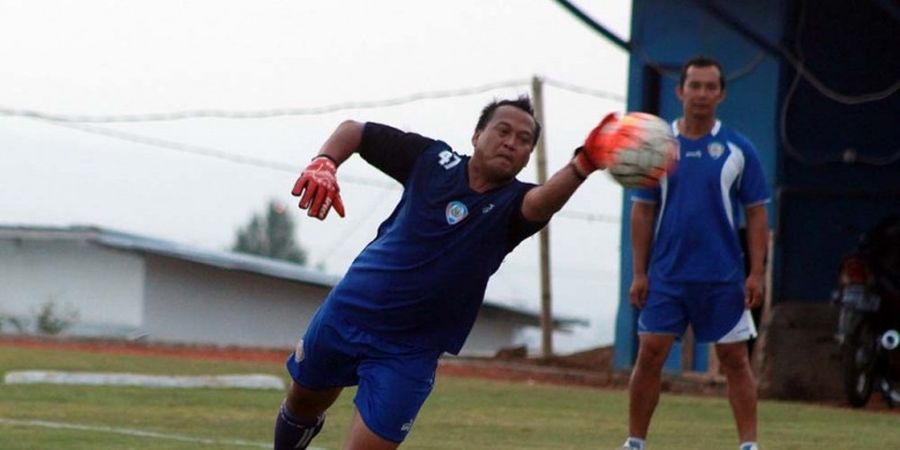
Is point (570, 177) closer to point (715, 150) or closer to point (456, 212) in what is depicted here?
point (456, 212)

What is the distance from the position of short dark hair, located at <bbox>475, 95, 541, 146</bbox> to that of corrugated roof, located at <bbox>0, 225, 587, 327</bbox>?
83.9 ft

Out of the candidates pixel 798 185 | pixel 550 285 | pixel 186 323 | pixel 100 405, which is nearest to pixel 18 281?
pixel 186 323

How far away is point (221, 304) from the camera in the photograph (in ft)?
121

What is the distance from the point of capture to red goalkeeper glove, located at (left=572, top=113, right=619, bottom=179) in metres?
8.20

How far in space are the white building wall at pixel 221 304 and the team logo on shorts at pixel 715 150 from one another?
24226 mm

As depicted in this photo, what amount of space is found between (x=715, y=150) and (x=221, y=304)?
25.8 meters

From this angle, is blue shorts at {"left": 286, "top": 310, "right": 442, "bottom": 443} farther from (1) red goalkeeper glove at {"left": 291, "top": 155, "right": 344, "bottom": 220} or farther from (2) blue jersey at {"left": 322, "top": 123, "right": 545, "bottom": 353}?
(1) red goalkeeper glove at {"left": 291, "top": 155, "right": 344, "bottom": 220}

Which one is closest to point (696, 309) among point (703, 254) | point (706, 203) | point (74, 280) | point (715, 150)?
point (703, 254)

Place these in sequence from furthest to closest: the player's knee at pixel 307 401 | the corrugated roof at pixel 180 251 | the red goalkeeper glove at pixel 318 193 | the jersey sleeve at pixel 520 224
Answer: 1. the corrugated roof at pixel 180 251
2. the player's knee at pixel 307 401
3. the jersey sleeve at pixel 520 224
4. the red goalkeeper glove at pixel 318 193

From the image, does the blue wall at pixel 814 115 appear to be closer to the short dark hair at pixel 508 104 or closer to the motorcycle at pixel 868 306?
the motorcycle at pixel 868 306

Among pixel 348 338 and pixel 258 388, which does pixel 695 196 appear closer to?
pixel 348 338

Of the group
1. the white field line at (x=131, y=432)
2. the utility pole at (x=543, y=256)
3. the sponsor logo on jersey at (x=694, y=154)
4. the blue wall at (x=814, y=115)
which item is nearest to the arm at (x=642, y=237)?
the sponsor logo on jersey at (x=694, y=154)

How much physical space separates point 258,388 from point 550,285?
6604 mm

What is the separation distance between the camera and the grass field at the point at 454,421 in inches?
493
